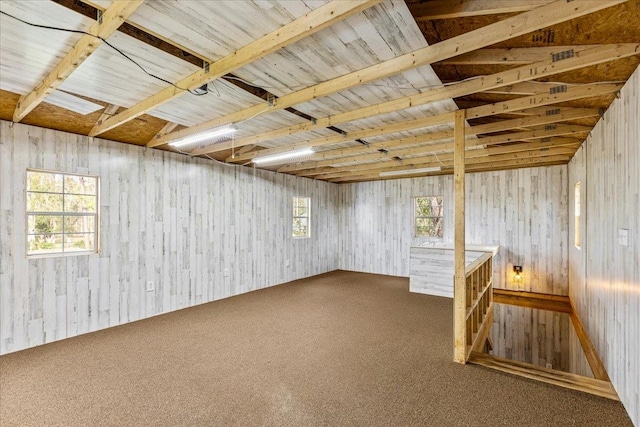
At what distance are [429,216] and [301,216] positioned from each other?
3323mm

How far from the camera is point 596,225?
11.5 feet

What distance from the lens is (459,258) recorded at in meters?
3.19

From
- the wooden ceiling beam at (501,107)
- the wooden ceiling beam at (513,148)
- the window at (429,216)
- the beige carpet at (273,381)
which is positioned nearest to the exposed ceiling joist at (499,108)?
the wooden ceiling beam at (501,107)

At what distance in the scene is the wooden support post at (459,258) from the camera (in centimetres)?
312

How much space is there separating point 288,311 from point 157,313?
210 cm

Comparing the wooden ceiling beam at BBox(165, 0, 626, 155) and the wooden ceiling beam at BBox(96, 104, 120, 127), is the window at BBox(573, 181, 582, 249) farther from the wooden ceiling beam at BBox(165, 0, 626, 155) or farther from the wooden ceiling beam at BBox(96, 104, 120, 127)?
the wooden ceiling beam at BBox(96, 104, 120, 127)

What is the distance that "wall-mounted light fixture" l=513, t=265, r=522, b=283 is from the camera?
641 cm

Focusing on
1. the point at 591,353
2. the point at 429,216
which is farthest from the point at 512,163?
the point at 591,353

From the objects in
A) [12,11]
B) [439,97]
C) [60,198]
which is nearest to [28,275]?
[60,198]

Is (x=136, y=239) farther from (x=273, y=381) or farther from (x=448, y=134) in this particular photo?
(x=448, y=134)

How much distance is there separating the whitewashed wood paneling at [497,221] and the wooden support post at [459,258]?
13.9 feet

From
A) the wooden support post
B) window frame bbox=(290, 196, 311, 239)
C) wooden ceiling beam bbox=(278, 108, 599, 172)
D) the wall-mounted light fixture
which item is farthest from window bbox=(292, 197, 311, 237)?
the wall-mounted light fixture

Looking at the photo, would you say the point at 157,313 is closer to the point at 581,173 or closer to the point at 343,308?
the point at 343,308

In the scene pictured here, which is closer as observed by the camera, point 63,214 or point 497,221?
point 63,214
